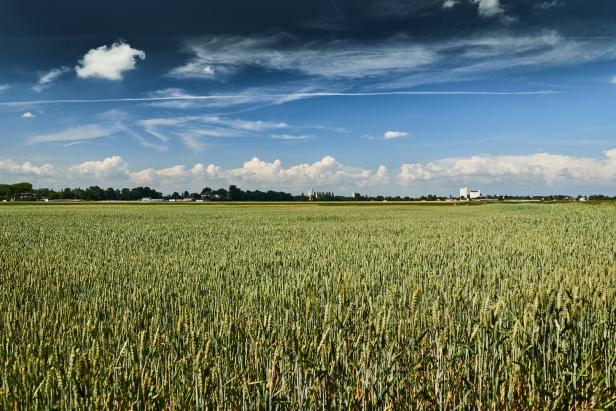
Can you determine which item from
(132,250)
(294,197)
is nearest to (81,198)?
(294,197)

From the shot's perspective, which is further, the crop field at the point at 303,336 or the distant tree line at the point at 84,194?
the distant tree line at the point at 84,194

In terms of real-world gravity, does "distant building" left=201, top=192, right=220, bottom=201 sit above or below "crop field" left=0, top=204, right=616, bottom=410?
above

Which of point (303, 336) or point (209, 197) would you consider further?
point (209, 197)

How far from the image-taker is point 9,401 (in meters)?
3.63

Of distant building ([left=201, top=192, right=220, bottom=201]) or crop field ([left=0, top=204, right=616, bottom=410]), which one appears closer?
crop field ([left=0, top=204, right=616, bottom=410])

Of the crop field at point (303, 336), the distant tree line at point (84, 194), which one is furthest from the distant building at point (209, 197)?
the crop field at point (303, 336)

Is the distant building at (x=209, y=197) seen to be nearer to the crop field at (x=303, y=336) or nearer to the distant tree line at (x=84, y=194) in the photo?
the distant tree line at (x=84, y=194)

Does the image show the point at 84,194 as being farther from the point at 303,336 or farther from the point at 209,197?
the point at 303,336

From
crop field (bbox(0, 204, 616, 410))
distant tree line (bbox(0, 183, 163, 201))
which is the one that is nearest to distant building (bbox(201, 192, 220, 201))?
distant tree line (bbox(0, 183, 163, 201))

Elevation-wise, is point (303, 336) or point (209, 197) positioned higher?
point (209, 197)

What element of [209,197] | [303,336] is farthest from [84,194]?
[303,336]

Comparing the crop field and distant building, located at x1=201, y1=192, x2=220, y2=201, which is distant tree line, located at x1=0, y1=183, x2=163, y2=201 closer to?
distant building, located at x1=201, y1=192, x2=220, y2=201

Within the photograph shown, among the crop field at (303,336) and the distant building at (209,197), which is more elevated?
the distant building at (209,197)

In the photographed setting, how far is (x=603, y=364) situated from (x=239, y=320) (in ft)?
14.3
